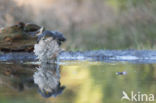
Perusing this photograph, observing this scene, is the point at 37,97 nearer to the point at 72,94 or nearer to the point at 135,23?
the point at 72,94

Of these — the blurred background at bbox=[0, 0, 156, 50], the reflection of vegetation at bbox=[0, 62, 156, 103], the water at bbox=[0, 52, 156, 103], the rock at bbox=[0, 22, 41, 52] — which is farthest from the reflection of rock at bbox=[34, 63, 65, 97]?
the blurred background at bbox=[0, 0, 156, 50]

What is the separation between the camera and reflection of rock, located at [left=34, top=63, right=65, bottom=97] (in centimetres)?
666

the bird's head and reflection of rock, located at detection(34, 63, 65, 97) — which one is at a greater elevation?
the bird's head

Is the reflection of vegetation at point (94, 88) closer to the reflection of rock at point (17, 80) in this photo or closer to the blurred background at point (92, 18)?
the reflection of rock at point (17, 80)

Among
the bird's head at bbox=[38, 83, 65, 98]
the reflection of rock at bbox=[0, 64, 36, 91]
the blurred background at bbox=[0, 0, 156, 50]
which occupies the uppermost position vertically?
the bird's head at bbox=[38, 83, 65, 98]

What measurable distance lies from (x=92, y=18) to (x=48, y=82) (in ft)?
56.8

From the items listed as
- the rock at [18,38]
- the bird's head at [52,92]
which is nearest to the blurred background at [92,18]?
the rock at [18,38]

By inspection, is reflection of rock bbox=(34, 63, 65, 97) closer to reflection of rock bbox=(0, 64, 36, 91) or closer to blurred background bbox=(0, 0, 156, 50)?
reflection of rock bbox=(0, 64, 36, 91)

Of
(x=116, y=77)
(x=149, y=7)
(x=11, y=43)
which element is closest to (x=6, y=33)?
(x=11, y=43)

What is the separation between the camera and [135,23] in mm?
24938

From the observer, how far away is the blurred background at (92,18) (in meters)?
A: 23.0

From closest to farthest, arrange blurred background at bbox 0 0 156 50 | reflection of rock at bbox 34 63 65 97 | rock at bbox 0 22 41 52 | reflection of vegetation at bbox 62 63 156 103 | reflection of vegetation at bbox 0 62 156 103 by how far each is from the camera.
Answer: reflection of vegetation at bbox 0 62 156 103, reflection of vegetation at bbox 62 63 156 103, reflection of rock at bbox 34 63 65 97, rock at bbox 0 22 41 52, blurred background at bbox 0 0 156 50

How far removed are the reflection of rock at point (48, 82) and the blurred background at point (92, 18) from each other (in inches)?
482

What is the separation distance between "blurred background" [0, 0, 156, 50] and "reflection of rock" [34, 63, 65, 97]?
482 inches
